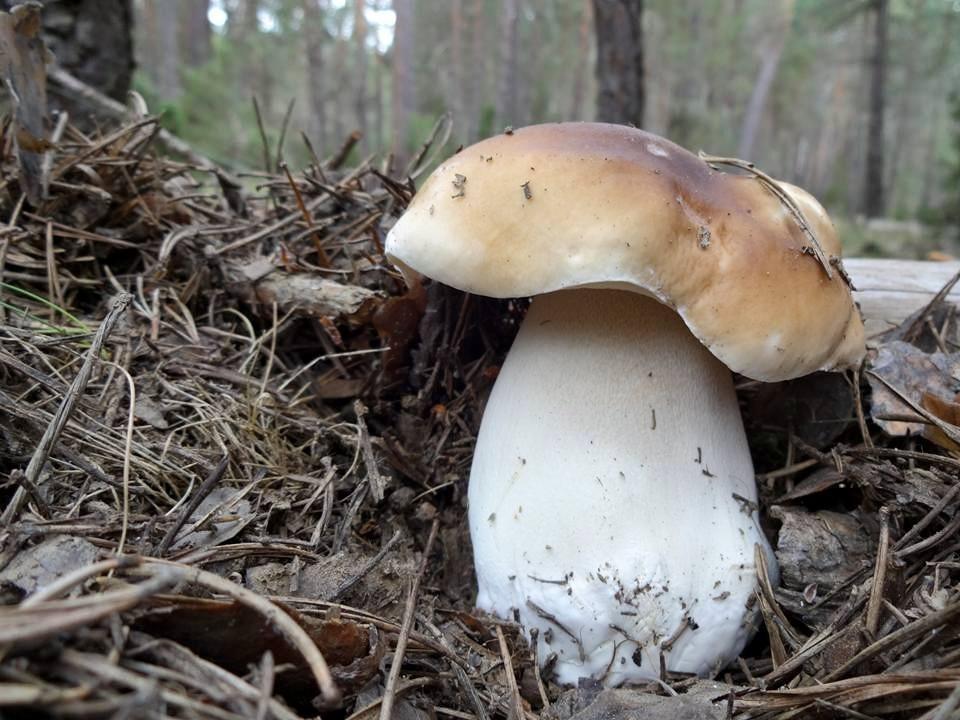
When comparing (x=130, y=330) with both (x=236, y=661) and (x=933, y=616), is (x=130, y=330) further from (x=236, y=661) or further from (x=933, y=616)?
(x=933, y=616)

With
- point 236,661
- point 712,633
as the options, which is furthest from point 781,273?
point 236,661

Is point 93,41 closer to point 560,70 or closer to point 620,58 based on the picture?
point 620,58

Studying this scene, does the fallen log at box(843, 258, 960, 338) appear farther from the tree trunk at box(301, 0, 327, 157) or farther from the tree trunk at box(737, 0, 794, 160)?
the tree trunk at box(737, 0, 794, 160)

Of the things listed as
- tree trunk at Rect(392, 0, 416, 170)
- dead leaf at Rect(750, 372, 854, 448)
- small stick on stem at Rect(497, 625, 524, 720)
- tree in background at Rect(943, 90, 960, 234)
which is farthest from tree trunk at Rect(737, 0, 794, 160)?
small stick on stem at Rect(497, 625, 524, 720)

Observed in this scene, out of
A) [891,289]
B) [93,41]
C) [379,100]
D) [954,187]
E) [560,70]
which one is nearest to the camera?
[891,289]

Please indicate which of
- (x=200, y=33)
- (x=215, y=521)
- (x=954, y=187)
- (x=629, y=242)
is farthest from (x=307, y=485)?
(x=200, y=33)

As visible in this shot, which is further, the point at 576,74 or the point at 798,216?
the point at 576,74

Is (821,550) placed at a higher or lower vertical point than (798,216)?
lower
